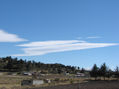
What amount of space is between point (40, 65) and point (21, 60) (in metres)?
18.3

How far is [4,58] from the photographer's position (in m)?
182

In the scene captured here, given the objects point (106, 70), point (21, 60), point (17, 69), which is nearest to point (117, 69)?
point (106, 70)

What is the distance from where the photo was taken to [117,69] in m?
100

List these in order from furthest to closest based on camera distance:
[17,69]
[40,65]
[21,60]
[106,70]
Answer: [40,65]
[21,60]
[17,69]
[106,70]

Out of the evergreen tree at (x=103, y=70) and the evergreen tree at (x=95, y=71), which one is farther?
the evergreen tree at (x=95, y=71)

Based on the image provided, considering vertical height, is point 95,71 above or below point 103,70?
below

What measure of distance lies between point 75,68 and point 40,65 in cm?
3874

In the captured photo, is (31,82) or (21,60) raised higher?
(21,60)

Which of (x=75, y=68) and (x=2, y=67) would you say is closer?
(x=2, y=67)

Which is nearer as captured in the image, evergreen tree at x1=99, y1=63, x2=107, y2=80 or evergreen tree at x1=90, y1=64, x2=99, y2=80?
evergreen tree at x1=99, y1=63, x2=107, y2=80

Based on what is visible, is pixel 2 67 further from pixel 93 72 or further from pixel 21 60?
pixel 93 72

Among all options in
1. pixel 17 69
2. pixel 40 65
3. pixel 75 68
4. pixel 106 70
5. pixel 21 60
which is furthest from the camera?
pixel 75 68

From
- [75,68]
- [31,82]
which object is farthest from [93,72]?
[75,68]

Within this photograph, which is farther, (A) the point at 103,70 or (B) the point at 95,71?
(B) the point at 95,71
